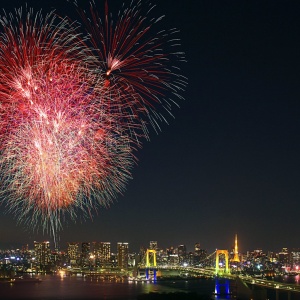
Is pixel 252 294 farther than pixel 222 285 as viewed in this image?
No

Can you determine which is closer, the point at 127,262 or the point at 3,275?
the point at 3,275

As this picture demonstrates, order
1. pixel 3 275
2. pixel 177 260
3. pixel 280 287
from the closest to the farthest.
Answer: pixel 280 287 → pixel 3 275 → pixel 177 260

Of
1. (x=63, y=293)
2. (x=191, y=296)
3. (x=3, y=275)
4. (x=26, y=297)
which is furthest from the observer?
→ (x=3, y=275)

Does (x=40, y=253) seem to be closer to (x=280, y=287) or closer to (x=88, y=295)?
(x=88, y=295)

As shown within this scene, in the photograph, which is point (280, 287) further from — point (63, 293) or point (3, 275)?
point (3, 275)

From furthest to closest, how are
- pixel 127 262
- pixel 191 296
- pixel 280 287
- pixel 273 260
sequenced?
pixel 273 260 → pixel 127 262 → pixel 280 287 → pixel 191 296

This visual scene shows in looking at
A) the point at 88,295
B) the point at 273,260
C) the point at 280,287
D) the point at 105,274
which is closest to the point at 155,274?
the point at 105,274

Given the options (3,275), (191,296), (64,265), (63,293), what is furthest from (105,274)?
(191,296)

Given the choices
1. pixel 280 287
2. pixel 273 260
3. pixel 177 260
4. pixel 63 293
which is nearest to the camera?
pixel 280 287
